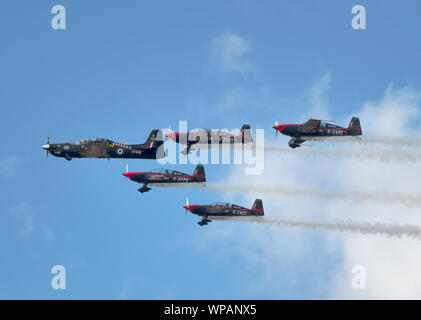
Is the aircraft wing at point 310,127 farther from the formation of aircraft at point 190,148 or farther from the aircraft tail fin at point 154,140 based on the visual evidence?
the aircraft tail fin at point 154,140

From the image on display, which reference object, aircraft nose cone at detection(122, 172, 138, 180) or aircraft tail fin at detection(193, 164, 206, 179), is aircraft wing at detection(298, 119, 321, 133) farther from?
aircraft nose cone at detection(122, 172, 138, 180)

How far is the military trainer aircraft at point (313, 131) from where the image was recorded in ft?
341

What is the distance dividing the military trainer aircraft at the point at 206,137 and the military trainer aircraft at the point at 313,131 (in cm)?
426

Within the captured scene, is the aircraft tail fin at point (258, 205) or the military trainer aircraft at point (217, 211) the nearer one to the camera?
the military trainer aircraft at point (217, 211)

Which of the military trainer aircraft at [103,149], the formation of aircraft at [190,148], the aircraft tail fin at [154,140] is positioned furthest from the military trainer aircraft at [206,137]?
the military trainer aircraft at [103,149]

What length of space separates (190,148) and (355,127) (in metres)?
20.9

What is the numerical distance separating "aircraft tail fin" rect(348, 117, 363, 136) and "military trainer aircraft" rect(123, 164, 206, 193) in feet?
65.6

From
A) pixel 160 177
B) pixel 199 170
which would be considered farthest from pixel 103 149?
pixel 199 170

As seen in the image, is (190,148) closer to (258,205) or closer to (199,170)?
(199,170)

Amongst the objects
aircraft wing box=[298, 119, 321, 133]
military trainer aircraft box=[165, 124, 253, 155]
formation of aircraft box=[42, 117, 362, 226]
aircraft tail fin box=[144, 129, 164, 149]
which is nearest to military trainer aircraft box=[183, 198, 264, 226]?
formation of aircraft box=[42, 117, 362, 226]

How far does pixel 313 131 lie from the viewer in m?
104
